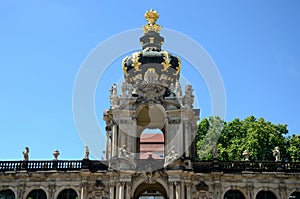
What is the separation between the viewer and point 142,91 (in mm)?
32344

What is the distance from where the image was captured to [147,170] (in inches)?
1191

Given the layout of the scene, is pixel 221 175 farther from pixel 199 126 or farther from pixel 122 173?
pixel 199 126

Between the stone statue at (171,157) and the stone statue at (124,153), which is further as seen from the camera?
the stone statue at (124,153)

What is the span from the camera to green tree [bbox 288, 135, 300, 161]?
128 ft

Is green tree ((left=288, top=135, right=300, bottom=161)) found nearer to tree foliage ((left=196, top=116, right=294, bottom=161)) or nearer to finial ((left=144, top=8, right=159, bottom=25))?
tree foliage ((left=196, top=116, right=294, bottom=161))

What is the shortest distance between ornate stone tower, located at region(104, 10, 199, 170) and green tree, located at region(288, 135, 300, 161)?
1097 centimetres

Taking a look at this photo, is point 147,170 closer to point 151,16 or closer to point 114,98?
point 114,98

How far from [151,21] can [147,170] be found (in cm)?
1374

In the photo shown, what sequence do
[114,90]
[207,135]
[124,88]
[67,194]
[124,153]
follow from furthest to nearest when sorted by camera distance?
1. [207,135]
2. [114,90]
3. [124,88]
4. [67,194]
5. [124,153]

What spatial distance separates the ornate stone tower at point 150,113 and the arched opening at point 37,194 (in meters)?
5.46

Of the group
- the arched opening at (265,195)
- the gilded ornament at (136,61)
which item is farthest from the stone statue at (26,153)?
the arched opening at (265,195)

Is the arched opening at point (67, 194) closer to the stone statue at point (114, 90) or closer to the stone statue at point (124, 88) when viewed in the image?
the stone statue at point (114, 90)

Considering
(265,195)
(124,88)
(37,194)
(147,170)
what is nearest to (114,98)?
(124,88)

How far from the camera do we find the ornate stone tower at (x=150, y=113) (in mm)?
30750
